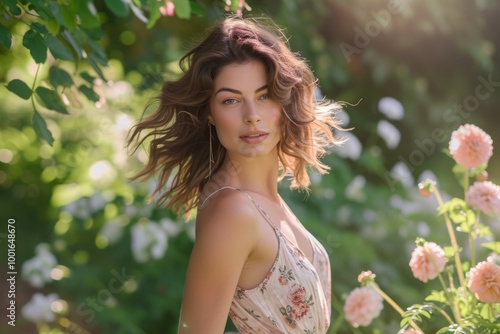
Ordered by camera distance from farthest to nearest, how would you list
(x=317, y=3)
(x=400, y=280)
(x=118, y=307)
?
(x=317, y=3)
(x=400, y=280)
(x=118, y=307)

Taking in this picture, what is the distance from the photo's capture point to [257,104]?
6.80ft

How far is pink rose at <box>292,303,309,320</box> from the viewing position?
2.04 m

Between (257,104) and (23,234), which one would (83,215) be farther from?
(257,104)

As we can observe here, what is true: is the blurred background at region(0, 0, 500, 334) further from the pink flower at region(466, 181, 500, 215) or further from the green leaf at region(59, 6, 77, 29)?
the pink flower at region(466, 181, 500, 215)

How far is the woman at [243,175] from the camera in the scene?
1931 mm

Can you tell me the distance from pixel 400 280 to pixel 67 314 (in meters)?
1.60

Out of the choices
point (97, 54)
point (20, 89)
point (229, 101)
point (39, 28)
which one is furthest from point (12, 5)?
point (229, 101)

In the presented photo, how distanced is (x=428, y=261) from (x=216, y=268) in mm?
762

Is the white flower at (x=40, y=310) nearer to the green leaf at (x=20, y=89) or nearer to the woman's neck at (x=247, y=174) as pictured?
the green leaf at (x=20, y=89)

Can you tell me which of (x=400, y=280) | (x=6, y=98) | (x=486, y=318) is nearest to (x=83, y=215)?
(x=6, y=98)

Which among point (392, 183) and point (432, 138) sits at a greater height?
point (432, 138)

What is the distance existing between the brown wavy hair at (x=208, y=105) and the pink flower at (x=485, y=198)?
45 cm

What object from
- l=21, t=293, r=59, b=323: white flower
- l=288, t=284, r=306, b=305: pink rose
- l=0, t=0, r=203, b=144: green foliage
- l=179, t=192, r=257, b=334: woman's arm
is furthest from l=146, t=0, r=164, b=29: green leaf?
l=21, t=293, r=59, b=323: white flower

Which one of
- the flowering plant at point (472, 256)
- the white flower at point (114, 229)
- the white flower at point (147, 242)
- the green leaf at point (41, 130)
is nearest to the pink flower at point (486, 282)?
the flowering plant at point (472, 256)
